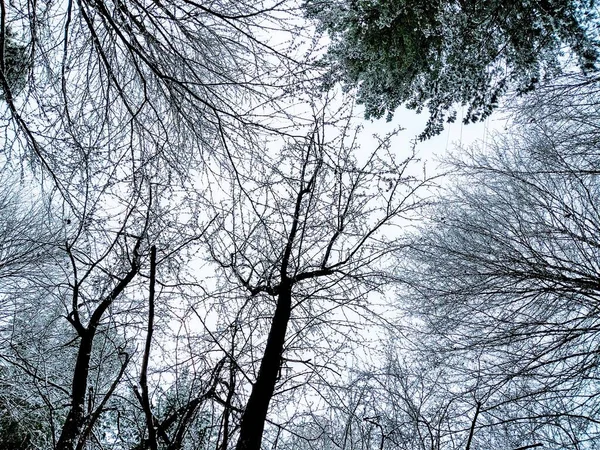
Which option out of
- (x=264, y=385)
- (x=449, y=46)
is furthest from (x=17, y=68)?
(x=449, y=46)

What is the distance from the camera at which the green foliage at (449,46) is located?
12.6 feet

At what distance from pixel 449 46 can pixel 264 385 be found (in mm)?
4025

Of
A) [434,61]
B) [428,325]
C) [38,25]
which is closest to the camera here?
[38,25]

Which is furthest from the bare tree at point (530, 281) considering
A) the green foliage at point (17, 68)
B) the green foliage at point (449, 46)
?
the green foliage at point (17, 68)

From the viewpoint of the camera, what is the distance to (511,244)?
16.6 feet

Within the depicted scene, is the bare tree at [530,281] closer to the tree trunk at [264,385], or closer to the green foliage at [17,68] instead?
the tree trunk at [264,385]

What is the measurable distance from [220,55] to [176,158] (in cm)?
99

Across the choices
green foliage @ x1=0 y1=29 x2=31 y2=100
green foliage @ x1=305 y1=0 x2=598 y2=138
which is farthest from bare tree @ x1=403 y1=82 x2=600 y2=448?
green foliage @ x1=0 y1=29 x2=31 y2=100

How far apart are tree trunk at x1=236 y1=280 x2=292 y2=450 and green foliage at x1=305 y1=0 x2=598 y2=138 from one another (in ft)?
6.72

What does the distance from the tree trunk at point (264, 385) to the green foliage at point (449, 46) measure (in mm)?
2049

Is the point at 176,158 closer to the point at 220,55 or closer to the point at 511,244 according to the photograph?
the point at 220,55

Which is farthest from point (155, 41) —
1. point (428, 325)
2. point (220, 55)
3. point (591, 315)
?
point (591, 315)

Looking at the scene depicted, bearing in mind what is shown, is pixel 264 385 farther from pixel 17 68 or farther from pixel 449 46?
pixel 449 46

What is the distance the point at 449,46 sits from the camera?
450cm
